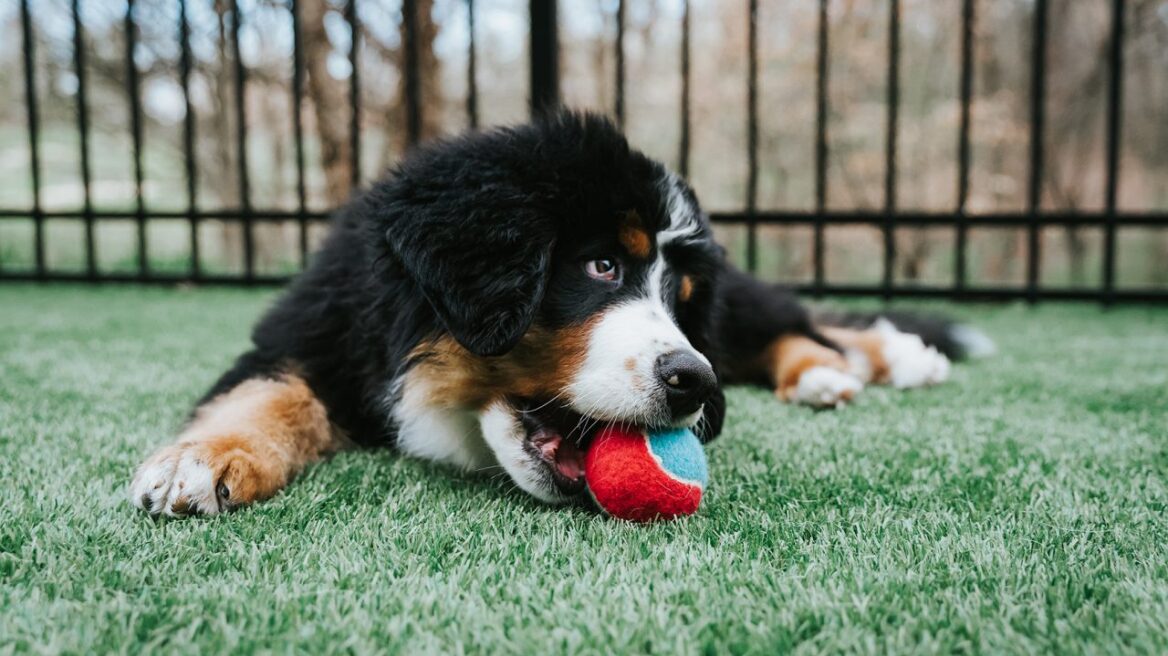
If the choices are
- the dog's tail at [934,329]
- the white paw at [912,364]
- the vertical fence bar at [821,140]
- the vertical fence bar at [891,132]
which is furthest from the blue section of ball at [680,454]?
the vertical fence bar at [891,132]

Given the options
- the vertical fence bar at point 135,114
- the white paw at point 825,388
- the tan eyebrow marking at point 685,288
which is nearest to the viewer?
the tan eyebrow marking at point 685,288

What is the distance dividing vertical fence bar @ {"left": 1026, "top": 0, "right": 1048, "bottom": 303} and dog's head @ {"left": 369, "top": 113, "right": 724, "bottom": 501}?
4318 millimetres

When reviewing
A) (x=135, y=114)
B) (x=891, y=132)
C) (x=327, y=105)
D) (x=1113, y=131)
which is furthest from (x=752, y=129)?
(x=327, y=105)

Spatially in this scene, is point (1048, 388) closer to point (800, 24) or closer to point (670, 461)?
point (670, 461)

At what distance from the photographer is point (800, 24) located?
30.9ft

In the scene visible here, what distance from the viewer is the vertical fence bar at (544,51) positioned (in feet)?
17.5

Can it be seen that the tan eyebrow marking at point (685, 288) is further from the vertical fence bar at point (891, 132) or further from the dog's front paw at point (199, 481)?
the vertical fence bar at point (891, 132)

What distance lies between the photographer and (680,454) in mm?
1602

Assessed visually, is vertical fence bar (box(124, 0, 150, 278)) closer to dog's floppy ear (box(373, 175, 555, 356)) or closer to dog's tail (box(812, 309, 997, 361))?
dog's tail (box(812, 309, 997, 361))

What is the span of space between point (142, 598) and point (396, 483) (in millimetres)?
674

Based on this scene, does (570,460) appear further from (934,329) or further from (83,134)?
(83,134)

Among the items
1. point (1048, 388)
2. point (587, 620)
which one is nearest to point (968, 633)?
point (587, 620)

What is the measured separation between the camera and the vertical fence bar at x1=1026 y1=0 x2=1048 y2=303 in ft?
16.9

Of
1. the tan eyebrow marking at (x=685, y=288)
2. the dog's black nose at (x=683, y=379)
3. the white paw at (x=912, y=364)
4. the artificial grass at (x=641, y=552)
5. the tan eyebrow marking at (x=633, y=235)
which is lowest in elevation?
the white paw at (x=912, y=364)
